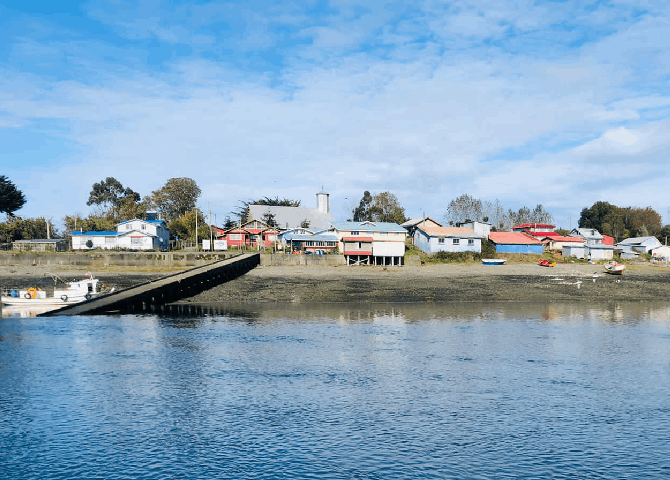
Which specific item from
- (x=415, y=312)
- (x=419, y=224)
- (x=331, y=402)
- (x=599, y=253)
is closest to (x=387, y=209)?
(x=419, y=224)

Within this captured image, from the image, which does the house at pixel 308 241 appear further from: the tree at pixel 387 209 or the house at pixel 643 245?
the house at pixel 643 245

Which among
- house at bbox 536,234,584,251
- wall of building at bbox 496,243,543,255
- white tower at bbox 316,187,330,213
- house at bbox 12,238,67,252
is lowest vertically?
wall of building at bbox 496,243,543,255

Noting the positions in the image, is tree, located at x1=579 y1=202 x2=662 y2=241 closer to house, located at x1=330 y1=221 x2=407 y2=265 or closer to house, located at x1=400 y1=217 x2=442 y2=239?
house, located at x1=400 y1=217 x2=442 y2=239

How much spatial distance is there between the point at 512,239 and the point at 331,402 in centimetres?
7441

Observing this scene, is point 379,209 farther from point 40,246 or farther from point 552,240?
point 40,246

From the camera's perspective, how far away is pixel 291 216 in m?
104

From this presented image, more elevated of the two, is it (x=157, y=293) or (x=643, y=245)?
(x=643, y=245)

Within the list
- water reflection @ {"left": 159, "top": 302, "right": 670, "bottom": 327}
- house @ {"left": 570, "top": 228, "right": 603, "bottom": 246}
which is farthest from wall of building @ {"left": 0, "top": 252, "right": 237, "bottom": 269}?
house @ {"left": 570, "top": 228, "right": 603, "bottom": 246}

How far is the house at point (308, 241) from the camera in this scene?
80.9 m

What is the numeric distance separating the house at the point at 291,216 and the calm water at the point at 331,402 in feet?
233

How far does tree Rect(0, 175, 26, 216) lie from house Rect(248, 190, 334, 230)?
3890cm

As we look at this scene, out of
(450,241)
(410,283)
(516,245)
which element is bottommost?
(410,283)

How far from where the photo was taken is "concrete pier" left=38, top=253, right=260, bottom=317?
31.4 metres

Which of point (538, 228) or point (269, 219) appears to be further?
point (538, 228)
